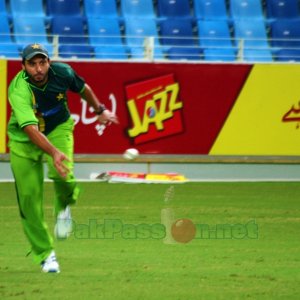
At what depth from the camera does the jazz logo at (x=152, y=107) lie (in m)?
19.2

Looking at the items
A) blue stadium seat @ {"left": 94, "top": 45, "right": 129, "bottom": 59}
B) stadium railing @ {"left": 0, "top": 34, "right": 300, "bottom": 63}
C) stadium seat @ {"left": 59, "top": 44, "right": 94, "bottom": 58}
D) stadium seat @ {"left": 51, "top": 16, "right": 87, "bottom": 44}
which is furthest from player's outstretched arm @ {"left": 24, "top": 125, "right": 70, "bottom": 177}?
stadium seat @ {"left": 51, "top": 16, "right": 87, "bottom": 44}

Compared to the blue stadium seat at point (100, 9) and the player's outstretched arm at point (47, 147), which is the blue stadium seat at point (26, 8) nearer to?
the blue stadium seat at point (100, 9)

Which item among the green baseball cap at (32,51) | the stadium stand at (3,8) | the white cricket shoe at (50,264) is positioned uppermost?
the stadium stand at (3,8)

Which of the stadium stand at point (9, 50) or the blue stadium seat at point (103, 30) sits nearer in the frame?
the stadium stand at point (9, 50)

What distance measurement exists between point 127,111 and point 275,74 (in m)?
2.68

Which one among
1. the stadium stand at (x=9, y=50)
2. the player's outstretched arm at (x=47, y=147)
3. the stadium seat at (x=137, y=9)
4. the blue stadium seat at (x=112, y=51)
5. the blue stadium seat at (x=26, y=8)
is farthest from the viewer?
the stadium seat at (x=137, y=9)

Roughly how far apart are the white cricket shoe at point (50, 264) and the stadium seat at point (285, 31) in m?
13.3

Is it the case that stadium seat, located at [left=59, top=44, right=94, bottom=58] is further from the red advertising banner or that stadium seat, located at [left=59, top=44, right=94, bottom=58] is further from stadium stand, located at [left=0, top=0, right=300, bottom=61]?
the red advertising banner

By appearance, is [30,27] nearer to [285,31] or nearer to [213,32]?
[213,32]

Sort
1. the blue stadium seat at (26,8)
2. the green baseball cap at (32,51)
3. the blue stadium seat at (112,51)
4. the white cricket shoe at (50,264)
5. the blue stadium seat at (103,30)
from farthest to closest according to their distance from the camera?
the blue stadium seat at (103,30) < the blue stadium seat at (26,8) < the blue stadium seat at (112,51) < the white cricket shoe at (50,264) < the green baseball cap at (32,51)

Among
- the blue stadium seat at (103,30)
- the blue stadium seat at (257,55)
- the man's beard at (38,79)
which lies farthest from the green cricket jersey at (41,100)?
→ the blue stadium seat at (257,55)

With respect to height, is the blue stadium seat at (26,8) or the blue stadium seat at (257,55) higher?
the blue stadium seat at (26,8)

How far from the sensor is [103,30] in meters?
21.2

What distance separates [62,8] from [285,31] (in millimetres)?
4409
